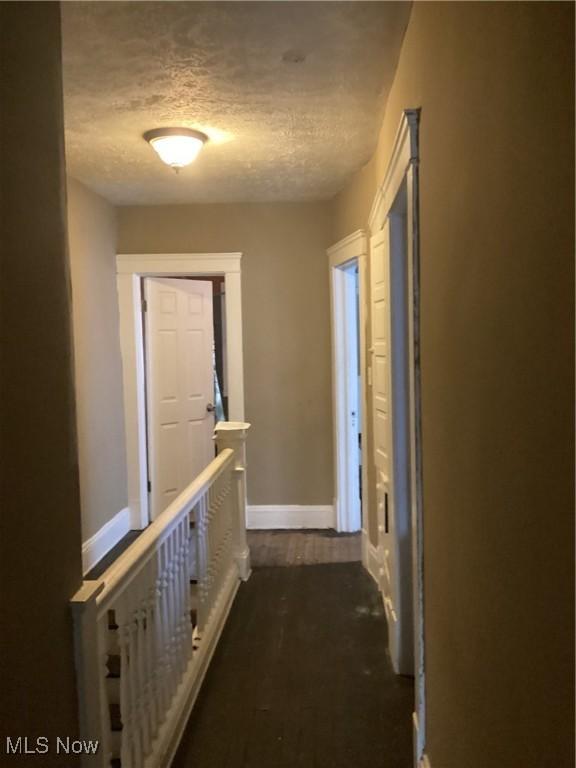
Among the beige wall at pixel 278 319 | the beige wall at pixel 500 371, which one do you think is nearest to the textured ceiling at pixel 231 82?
the beige wall at pixel 500 371

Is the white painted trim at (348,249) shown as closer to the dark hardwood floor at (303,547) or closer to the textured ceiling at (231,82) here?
the textured ceiling at (231,82)

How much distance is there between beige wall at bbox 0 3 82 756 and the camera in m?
1.34

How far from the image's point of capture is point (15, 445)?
4.49ft

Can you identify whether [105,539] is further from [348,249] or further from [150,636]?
[348,249]

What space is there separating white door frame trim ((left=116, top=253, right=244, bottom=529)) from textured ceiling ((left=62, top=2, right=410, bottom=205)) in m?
0.90

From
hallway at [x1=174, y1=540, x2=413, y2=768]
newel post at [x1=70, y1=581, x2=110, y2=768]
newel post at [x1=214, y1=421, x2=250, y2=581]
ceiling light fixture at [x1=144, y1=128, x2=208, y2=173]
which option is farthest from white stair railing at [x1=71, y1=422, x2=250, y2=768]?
ceiling light fixture at [x1=144, y1=128, x2=208, y2=173]

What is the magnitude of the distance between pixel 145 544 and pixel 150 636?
1.16ft

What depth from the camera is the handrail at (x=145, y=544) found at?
74.5 inches

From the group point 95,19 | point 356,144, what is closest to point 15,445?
point 95,19

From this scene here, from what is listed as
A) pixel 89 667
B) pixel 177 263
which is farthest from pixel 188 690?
pixel 177 263

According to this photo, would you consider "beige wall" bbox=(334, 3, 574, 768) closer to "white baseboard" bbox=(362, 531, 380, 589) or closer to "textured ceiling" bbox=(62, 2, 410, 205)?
"textured ceiling" bbox=(62, 2, 410, 205)

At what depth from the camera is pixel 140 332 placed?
5.16 meters

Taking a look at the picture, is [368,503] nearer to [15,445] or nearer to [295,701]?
[295,701]

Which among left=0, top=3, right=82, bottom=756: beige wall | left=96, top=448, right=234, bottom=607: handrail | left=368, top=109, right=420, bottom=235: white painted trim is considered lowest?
left=96, top=448, right=234, bottom=607: handrail
